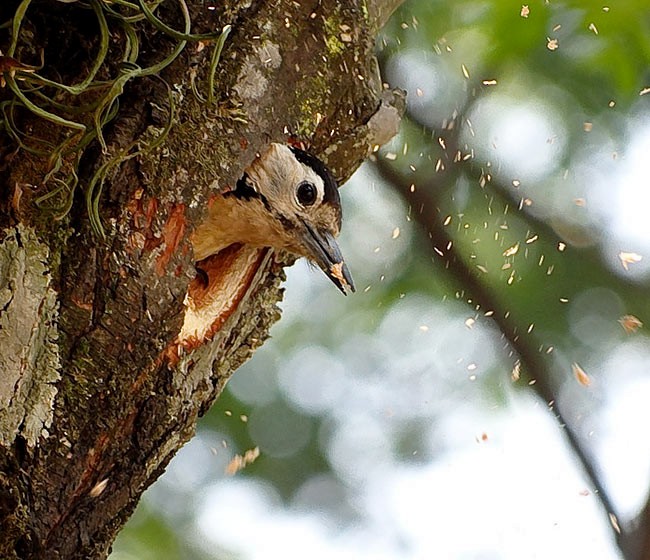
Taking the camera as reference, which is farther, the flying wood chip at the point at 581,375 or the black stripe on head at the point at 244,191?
the flying wood chip at the point at 581,375

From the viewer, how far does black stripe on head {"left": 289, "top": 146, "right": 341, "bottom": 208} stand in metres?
1.37

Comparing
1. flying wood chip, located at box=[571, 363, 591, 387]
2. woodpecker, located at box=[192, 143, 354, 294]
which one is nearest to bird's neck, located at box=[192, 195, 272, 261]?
woodpecker, located at box=[192, 143, 354, 294]

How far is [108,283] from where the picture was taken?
112cm

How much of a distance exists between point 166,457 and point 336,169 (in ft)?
1.55

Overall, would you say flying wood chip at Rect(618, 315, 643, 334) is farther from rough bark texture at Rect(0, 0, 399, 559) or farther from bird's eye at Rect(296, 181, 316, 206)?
rough bark texture at Rect(0, 0, 399, 559)

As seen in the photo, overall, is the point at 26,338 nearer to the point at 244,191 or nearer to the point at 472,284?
the point at 244,191

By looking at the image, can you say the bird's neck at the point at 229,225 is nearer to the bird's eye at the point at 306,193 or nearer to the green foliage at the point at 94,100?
the bird's eye at the point at 306,193

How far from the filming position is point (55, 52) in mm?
1134

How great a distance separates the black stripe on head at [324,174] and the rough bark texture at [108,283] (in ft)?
0.28

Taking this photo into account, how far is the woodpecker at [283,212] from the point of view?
4.42 feet

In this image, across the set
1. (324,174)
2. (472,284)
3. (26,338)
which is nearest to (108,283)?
(26,338)

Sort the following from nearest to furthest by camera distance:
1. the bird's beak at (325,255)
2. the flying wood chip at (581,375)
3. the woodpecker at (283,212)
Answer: the woodpecker at (283,212)
the bird's beak at (325,255)
the flying wood chip at (581,375)

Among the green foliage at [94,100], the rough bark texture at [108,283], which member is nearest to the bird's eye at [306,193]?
the rough bark texture at [108,283]

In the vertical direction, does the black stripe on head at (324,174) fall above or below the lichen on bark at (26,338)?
above
